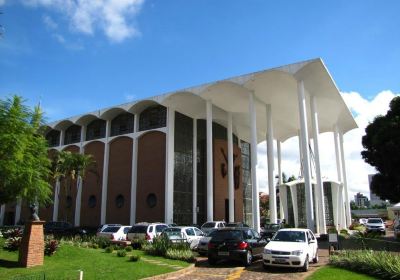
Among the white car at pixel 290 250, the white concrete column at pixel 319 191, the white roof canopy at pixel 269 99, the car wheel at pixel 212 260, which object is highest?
the white roof canopy at pixel 269 99

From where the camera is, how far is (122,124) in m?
41.4

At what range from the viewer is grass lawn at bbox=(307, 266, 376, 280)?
37.3ft

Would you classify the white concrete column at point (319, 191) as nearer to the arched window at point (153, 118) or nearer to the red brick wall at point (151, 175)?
the red brick wall at point (151, 175)

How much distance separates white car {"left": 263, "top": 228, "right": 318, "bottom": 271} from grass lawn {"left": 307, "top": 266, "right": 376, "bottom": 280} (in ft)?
2.64

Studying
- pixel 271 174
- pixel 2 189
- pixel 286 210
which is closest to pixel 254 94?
pixel 271 174

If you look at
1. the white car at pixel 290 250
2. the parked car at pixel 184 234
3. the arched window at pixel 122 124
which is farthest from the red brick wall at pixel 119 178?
the white car at pixel 290 250

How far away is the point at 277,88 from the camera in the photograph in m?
33.5

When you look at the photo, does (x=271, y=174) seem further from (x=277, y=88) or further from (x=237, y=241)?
(x=237, y=241)

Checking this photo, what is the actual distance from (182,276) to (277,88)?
23766 millimetres

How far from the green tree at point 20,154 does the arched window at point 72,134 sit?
94.7 feet

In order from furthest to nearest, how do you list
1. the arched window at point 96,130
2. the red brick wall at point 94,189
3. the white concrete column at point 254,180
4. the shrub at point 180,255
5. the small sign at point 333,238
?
1. the arched window at point 96,130
2. the red brick wall at point 94,189
3. the white concrete column at point 254,180
4. the small sign at point 333,238
5. the shrub at point 180,255

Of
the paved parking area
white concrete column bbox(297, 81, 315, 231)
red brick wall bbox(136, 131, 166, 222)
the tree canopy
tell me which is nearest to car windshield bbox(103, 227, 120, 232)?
the paved parking area

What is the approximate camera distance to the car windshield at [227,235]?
1515 cm

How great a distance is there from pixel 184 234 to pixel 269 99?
1897 centimetres
